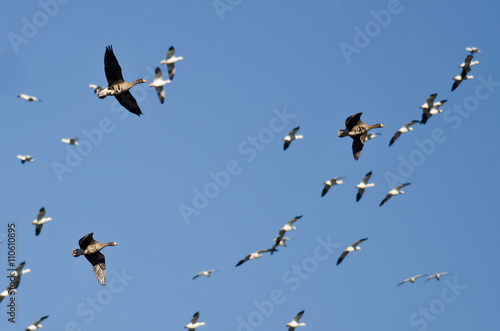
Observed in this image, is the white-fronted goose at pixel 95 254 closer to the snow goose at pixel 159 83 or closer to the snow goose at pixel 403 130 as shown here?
the snow goose at pixel 159 83

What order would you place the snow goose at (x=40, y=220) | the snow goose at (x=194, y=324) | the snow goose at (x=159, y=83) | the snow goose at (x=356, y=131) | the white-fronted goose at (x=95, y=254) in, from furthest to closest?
the snow goose at (x=159, y=83), the snow goose at (x=194, y=324), the snow goose at (x=40, y=220), the snow goose at (x=356, y=131), the white-fronted goose at (x=95, y=254)

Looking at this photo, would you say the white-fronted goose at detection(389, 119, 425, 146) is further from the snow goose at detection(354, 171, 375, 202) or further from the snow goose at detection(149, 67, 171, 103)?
the snow goose at detection(149, 67, 171, 103)

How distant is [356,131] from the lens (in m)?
44.5

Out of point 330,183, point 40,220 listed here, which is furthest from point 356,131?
point 40,220

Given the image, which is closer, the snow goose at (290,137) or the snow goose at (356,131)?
the snow goose at (356,131)

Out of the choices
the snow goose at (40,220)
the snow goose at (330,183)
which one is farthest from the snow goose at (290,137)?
the snow goose at (40,220)

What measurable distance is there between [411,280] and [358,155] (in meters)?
12.2

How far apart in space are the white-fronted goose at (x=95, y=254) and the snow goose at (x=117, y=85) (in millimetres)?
5851

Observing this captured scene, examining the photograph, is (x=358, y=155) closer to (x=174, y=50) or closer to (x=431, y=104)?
(x=431, y=104)

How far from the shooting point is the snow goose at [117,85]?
40.8 m

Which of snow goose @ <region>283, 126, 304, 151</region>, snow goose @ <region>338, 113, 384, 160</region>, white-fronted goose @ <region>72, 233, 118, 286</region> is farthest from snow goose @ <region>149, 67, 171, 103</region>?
snow goose @ <region>338, 113, 384, 160</region>

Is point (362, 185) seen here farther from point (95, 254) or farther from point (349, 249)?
point (95, 254)

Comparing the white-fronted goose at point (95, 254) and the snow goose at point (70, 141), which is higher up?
the snow goose at point (70, 141)

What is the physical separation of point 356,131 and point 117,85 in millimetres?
10961
